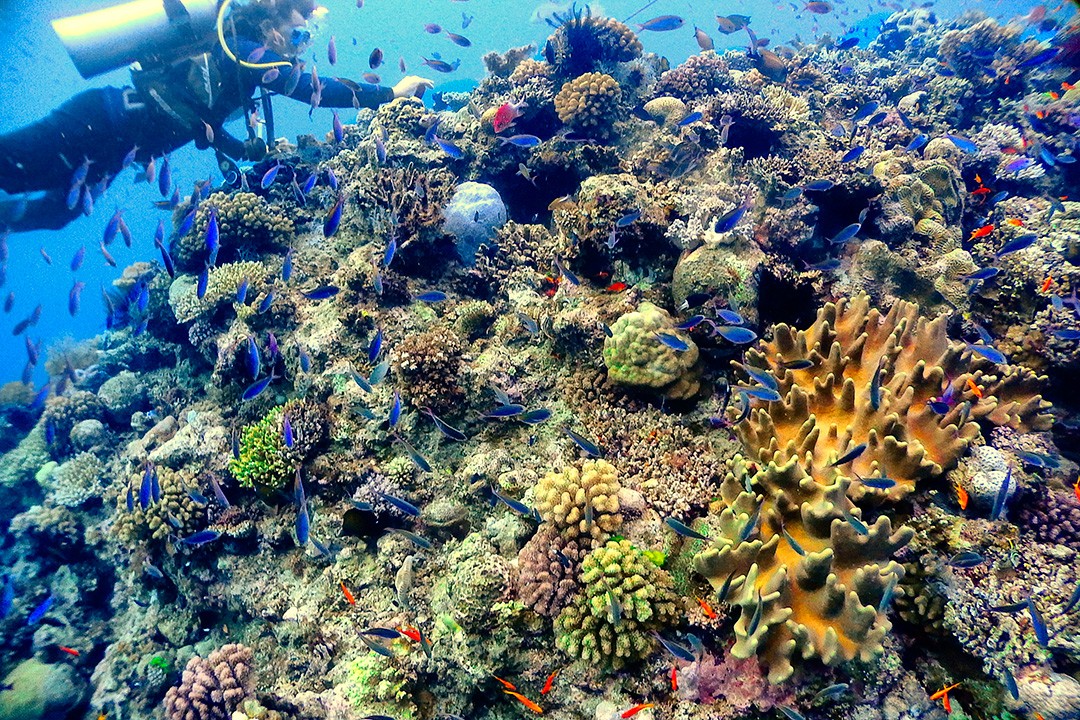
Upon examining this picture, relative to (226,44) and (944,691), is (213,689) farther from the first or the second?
(226,44)

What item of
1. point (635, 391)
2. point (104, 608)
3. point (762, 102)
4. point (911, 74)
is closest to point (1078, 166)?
point (911, 74)

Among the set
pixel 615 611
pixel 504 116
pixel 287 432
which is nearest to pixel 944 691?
pixel 615 611

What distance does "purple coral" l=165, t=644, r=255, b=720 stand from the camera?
562cm

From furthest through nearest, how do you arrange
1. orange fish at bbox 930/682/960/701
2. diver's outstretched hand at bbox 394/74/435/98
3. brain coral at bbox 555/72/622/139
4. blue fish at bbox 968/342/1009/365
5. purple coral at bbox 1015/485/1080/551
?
diver's outstretched hand at bbox 394/74/435/98 → brain coral at bbox 555/72/622/139 → blue fish at bbox 968/342/1009/365 → purple coral at bbox 1015/485/1080/551 → orange fish at bbox 930/682/960/701

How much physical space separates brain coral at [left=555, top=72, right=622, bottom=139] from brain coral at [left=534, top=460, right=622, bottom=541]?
25.1ft

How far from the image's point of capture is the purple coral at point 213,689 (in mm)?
5617

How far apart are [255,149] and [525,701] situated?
12.3 metres

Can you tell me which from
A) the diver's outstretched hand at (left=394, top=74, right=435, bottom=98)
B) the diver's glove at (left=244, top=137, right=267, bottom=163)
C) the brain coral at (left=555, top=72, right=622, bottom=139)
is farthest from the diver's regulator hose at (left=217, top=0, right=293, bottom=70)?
the brain coral at (left=555, top=72, right=622, bottom=139)

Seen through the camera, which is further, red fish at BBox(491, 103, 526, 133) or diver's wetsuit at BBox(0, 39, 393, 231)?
diver's wetsuit at BBox(0, 39, 393, 231)

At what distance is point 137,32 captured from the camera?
33.9 ft

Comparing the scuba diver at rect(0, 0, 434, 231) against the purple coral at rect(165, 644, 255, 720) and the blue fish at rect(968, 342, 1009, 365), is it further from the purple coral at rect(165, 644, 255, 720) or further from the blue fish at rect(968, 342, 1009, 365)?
the blue fish at rect(968, 342, 1009, 365)

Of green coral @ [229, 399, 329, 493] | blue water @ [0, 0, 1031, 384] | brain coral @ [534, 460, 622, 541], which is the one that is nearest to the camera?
brain coral @ [534, 460, 622, 541]

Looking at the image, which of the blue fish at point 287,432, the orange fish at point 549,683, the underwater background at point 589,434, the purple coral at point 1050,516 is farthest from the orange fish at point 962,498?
the blue fish at point 287,432

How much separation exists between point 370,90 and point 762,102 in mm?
9446
